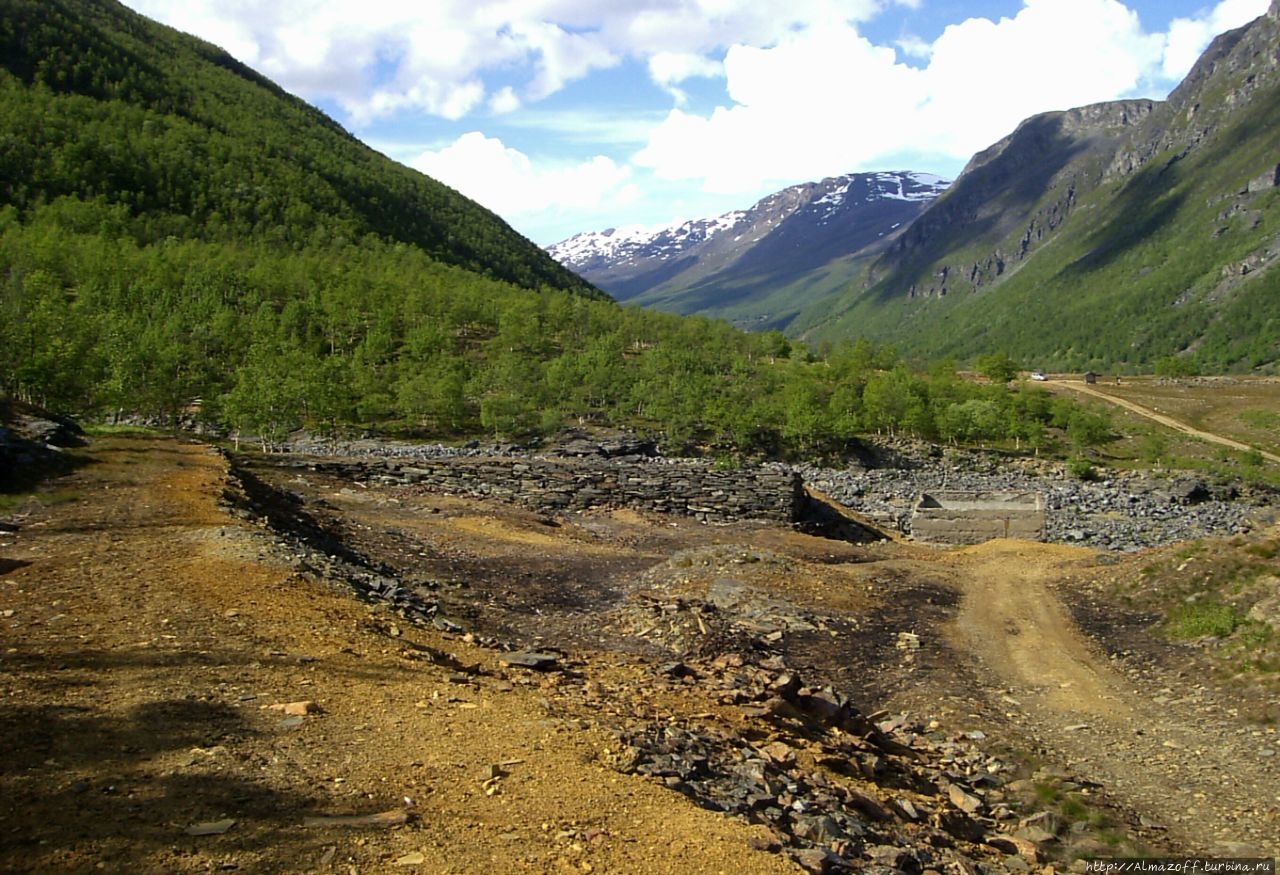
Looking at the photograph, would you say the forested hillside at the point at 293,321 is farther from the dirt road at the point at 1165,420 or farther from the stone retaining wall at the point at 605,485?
the stone retaining wall at the point at 605,485

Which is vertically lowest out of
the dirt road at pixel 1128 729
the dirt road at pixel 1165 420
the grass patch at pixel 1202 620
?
the dirt road at pixel 1165 420

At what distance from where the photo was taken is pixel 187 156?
9562 cm

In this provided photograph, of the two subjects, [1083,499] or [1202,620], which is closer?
[1202,620]

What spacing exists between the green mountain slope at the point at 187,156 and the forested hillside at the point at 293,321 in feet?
1.28

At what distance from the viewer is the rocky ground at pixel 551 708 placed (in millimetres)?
5797

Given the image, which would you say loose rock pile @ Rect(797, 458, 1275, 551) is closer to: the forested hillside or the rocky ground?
the forested hillside

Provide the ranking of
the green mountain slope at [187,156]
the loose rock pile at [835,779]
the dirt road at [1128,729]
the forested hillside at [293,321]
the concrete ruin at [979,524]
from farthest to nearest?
the green mountain slope at [187,156]
the forested hillside at [293,321]
the concrete ruin at [979,524]
the dirt road at [1128,729]
the loose rock pile at [835,779]

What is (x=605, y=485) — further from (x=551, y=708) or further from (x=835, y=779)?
(x=835, y=779)

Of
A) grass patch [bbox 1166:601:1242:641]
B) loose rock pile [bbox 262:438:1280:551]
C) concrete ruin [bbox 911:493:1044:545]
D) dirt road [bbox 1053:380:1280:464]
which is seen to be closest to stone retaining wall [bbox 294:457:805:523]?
loose rock pile [bbox 262:438:1280:551]

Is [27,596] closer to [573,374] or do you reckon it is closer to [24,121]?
[573,374]

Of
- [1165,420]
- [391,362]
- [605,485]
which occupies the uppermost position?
[391,362]

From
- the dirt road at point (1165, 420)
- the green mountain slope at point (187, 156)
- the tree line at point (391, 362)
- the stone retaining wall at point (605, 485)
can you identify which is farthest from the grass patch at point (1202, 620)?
the green mountain slope at point (187, 156)

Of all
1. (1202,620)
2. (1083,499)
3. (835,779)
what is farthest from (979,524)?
(835,779)

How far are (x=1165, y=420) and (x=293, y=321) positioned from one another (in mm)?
82084
